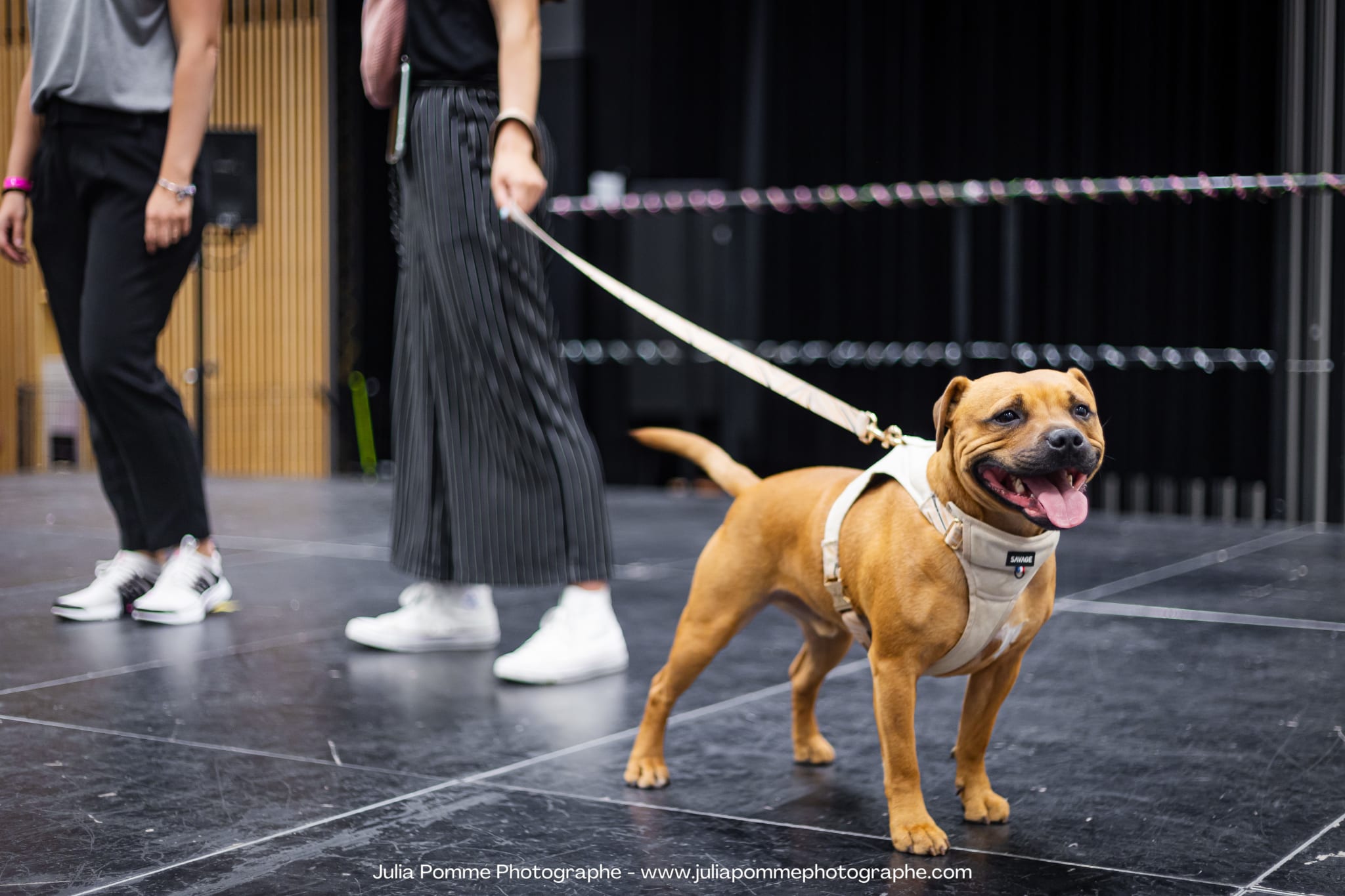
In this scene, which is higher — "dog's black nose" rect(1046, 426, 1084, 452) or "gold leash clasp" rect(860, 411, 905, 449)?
"dog's black nose" rect(1046, 426, 1084, 452)

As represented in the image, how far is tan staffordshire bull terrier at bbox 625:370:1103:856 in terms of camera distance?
1250 mm

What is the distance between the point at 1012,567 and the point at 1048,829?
303 mm

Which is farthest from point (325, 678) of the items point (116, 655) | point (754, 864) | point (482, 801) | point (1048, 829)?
point (1048, 829)

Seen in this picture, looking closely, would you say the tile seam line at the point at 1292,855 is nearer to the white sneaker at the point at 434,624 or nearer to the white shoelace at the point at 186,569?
the white sneaker at the point at 434,624

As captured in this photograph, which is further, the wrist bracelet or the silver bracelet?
the silver bracelet

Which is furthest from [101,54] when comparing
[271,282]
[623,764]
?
[271,282]

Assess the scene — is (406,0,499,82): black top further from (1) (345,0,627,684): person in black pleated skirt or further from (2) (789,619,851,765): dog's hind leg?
(2) (789,619,851,765): dog's hind leg

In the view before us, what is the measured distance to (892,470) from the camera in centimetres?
142

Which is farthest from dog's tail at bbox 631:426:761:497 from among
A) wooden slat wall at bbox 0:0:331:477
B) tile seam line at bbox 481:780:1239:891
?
wooden slat wall at bbox 0:0:331:477

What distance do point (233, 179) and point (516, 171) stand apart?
12.8 feet

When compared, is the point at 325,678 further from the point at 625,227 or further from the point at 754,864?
the point at 625,227

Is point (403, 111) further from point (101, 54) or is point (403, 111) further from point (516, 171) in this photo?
point (101, 54)

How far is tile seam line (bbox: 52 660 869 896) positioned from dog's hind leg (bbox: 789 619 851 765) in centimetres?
25

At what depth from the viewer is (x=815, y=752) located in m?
1.66
